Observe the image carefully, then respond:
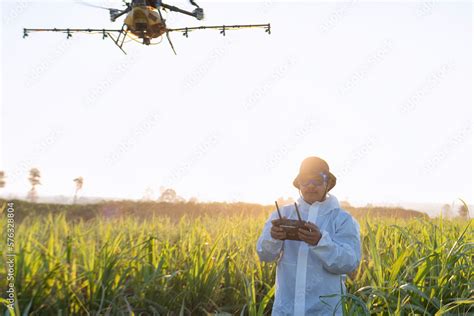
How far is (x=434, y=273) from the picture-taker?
3.46 m

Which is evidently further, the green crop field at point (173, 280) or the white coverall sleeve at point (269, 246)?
the green crop field at point (173, 280)

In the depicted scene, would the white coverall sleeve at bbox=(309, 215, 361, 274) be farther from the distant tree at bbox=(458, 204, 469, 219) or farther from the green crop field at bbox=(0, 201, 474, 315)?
the distant tree at bbox=(458, 204, 469, 219)

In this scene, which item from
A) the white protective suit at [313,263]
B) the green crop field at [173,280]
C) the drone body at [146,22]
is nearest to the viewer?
the white protective suit at [313,263]

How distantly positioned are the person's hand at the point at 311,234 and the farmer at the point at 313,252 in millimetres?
97

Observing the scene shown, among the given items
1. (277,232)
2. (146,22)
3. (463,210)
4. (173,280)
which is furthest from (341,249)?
(146,22)

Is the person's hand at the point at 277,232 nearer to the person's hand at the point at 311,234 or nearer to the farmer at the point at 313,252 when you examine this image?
the farmer at the point at 313,252

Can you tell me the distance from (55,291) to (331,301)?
2068 millimetres

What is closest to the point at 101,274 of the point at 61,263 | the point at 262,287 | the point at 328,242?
the point at 61,263

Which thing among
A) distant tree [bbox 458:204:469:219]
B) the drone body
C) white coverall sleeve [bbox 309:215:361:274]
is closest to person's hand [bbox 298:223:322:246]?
white coverall sleeve [bbox 309:215:361:274]

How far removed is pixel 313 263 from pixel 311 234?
1.05 feet

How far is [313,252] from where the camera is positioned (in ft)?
8.67

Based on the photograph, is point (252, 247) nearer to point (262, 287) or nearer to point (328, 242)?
point (262, 287)

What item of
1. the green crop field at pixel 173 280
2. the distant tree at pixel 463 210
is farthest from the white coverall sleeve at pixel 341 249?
the distant tree at pixel 463 210

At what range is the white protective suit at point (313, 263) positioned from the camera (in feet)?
8.94
